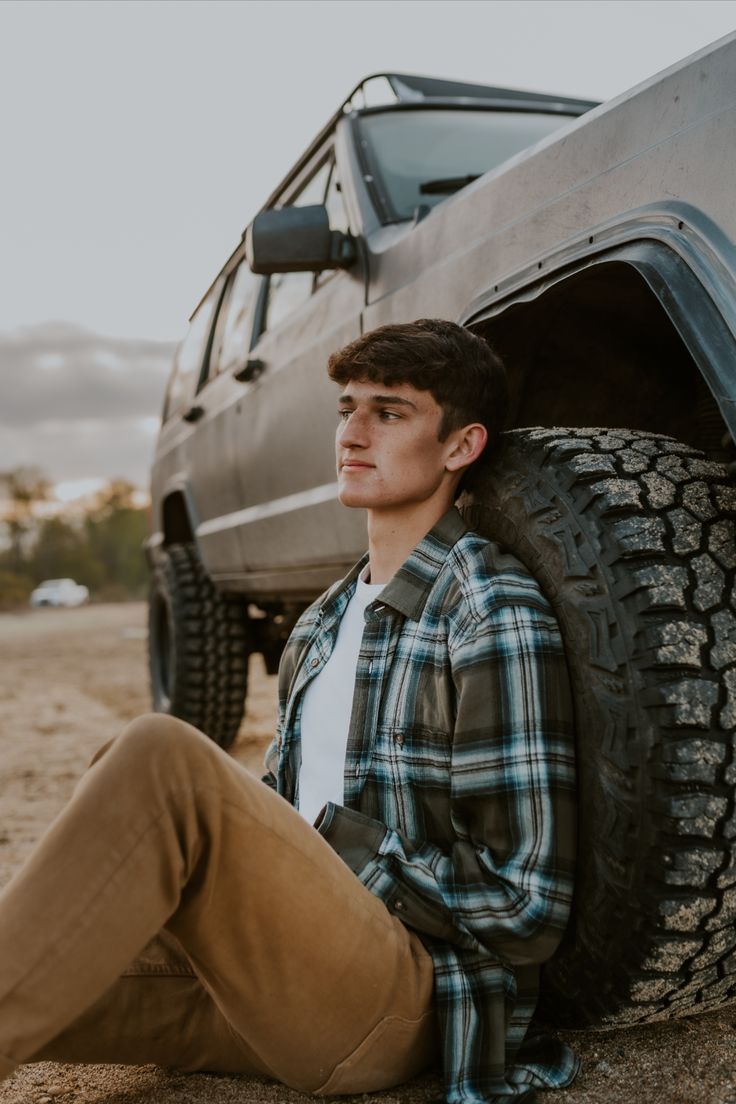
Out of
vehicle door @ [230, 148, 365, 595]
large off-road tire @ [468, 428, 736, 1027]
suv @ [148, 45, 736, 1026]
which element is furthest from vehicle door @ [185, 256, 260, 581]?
large off-road tire @ [468, 428, 736, 1027]

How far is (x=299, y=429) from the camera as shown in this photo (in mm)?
3311

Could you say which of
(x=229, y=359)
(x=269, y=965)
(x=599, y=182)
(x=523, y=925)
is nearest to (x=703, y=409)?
(x=599, y=182)

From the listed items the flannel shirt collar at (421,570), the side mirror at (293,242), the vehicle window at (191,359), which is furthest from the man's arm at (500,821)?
the vehicle window at (191,359)

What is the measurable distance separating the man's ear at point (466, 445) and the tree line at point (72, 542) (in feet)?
150

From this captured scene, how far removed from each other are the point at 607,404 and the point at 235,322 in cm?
240

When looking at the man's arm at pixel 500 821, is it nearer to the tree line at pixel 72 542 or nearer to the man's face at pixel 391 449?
the man's face at pixel 391 449

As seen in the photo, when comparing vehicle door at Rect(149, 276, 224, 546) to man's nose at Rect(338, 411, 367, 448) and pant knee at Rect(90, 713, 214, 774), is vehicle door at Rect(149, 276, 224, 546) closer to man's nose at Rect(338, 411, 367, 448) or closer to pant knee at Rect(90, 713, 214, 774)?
man's nose at Rect(338, 411, 367, 448)

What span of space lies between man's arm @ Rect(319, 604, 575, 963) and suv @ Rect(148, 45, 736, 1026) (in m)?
0.04

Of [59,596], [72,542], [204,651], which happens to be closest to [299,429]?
[204,651]

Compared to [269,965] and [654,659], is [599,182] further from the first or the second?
[269,965]

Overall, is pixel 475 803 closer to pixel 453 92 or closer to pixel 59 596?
pixel 453 92

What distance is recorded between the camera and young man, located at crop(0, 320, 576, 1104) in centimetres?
143

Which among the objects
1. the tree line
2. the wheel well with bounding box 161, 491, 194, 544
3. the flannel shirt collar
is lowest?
the flannel shirt collar

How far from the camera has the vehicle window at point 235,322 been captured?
4.06m
